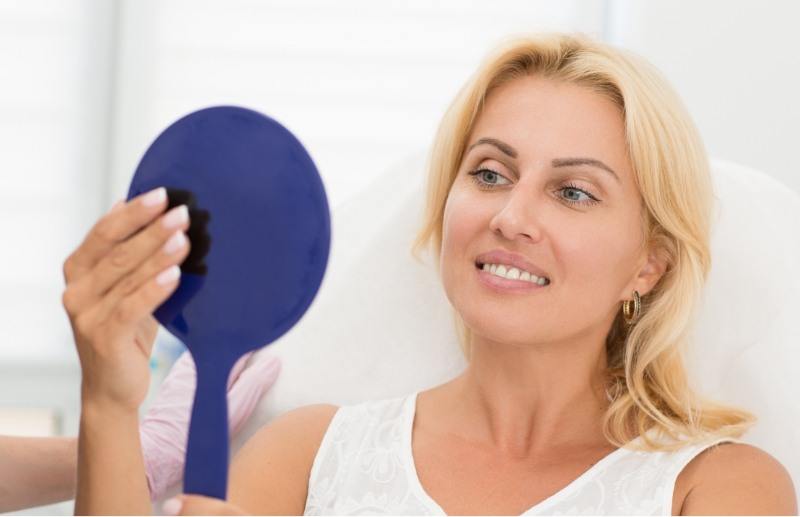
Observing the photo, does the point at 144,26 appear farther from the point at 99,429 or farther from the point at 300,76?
the point at 99,429

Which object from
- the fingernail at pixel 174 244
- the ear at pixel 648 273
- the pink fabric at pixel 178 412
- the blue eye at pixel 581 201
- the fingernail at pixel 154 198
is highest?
the fingernail at pixel 154 198

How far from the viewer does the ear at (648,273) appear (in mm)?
1483

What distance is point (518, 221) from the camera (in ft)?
4.36

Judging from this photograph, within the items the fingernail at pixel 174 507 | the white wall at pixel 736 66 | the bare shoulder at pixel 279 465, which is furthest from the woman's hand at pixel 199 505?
the white wall at pixel 736 66

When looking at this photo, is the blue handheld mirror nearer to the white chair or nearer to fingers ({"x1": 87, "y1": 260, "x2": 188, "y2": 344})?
fingers ({"x1": 87, "y1": 260, "x2": 188, "y2": 344})

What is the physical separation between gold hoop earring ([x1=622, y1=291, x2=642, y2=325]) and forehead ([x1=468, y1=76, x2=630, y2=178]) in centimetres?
21

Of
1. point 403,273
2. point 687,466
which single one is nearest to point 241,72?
point 403,273

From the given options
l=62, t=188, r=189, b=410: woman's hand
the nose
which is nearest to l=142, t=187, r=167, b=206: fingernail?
l=62, t=188, r=189, b=410: woman's hand

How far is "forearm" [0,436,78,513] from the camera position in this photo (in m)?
1.39

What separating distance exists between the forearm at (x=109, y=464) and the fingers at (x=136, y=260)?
0.14 m

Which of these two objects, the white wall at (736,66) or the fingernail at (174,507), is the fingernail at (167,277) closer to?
the fingernail at (174,507)

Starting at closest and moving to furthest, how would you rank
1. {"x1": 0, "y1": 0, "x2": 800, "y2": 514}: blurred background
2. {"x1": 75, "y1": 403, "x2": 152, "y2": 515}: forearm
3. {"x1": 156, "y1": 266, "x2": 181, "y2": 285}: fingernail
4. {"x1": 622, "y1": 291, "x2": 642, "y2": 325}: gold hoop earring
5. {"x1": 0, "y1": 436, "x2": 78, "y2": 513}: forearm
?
{"x1": 156, "y1": 266, "x2": 181, "y2": 285}: fingernail < {"x1": 75, "y1": 403, "x2": 152, "y2": 515}: forearm < {"x1": 0, "y1": 436, "x2": 78, "y2": 513}: forearm < {"x1": 622, "y1": 291, "x2": 642, "y2": 325}: gold hoop earring < {"x1": 0, "y1": 0, "x2": 800, "y2": 514}: blurred background

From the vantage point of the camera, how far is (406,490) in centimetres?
143

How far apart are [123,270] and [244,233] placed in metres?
0.12
